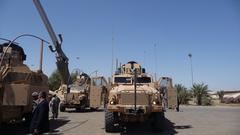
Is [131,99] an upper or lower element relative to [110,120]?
upper

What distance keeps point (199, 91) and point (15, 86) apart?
1734 inches

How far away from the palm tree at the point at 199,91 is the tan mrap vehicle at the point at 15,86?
40782mm

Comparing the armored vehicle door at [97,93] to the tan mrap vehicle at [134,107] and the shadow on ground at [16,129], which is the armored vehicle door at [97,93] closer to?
the tan mrap vehicle at [134,107]

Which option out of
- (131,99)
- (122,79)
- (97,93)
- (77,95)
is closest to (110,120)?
(131,99)

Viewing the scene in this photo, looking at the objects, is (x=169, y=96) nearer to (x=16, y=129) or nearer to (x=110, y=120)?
(x=110, y=120)

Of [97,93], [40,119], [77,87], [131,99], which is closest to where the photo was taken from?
[40,119]

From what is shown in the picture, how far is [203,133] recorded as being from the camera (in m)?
12.1

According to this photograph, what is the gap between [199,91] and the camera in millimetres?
51969

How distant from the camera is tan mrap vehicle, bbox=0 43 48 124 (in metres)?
10.8

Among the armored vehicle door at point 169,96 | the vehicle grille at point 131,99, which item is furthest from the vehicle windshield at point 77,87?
the vehicle grille at point 131,99

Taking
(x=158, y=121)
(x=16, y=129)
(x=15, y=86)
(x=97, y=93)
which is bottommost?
(x=16, y=129)

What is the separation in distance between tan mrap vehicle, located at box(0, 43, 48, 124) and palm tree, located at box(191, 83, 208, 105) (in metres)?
40.8

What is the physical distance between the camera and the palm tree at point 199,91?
51.6 metres

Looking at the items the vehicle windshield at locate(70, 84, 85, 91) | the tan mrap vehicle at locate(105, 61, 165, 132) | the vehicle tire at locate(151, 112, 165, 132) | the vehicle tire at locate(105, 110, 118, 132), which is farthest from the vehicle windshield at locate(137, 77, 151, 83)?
the vehicle windshield at locate(70, 84, 85, 91)
